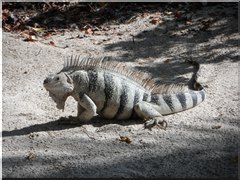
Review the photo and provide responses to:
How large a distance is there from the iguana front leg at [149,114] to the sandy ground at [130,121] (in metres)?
0.09

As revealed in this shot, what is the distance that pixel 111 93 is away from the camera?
5430 mm

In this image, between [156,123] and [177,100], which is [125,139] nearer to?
[156,123]

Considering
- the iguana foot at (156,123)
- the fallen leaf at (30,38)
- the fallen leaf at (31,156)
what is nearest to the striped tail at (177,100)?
the iguana foot at (156,123)

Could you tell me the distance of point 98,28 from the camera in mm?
9531

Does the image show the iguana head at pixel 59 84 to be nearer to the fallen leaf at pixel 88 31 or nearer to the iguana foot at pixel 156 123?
the iguana foot at pixel 156 123

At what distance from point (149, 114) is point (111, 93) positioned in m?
0.49

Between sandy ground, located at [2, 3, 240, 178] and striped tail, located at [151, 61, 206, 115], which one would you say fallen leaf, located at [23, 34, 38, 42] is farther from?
striped tail, located at [151, 61, 206, 115]

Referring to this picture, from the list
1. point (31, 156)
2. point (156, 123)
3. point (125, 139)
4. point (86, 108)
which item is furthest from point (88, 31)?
point (31, 156)

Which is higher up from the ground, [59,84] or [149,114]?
[59,84]

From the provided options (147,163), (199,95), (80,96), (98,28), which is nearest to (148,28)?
(98,28)

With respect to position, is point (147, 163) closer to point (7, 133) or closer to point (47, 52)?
point (7, 133)

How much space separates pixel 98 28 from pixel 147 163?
5284 millimetres

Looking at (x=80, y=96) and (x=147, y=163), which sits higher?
(x=80, y=96)

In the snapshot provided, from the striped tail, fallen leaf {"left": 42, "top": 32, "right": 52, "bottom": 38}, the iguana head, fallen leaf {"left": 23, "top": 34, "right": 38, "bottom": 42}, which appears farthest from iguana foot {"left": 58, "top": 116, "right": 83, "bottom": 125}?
fallen leaf {"left": 42, "top": 32, "right": 52, "bottom": 38}
